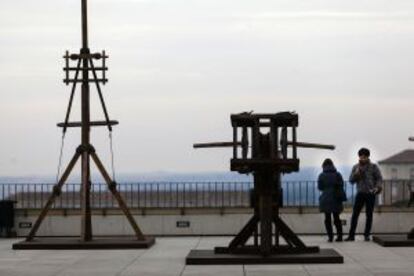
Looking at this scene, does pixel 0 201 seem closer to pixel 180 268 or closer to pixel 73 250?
pixel 73 250

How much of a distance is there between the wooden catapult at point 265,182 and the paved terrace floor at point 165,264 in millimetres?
445

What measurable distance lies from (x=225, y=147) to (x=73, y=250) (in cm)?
418

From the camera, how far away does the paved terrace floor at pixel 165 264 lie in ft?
51.7

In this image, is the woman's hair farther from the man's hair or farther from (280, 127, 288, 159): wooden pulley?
(280, 127, 288, 159): wooden pulley

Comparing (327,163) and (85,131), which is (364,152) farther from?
(85,131)

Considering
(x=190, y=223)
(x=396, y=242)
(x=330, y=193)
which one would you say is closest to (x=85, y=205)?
(x=190, y=223)

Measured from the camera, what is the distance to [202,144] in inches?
723

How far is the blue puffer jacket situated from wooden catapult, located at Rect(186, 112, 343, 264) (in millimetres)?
3894

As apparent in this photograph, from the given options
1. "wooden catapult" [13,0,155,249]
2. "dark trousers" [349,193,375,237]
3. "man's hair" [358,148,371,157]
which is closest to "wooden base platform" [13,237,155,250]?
"wooden catapult" [13,0,155,249]

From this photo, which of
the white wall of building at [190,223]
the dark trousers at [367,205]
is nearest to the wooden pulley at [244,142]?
the dark trousers at [367,205]

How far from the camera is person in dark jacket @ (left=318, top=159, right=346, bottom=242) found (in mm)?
21812

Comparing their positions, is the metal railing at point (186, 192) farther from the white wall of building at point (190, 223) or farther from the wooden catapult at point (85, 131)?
the wooden catapult at point (85, 131)

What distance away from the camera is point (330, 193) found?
861 inches

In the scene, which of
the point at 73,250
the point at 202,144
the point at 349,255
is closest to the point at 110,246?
the point at 73,250
